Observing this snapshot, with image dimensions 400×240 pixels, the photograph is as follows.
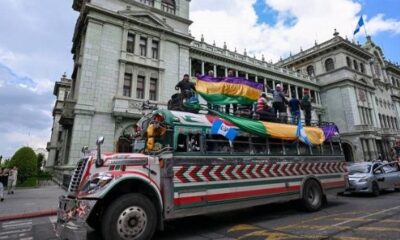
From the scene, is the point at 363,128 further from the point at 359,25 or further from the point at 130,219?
the point at 130,219

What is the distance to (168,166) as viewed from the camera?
18.1ft

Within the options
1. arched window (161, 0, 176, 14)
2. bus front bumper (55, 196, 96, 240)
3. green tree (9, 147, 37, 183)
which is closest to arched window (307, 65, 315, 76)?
Result: arched window (161, 0, 176, 14)

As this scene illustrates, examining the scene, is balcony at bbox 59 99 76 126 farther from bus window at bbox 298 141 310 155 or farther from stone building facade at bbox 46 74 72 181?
stone building facade at bbox 46 74 72 181

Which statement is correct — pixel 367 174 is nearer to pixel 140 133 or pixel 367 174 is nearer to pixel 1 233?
pixel 140 133

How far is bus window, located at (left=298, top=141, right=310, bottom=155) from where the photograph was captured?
28.2ft

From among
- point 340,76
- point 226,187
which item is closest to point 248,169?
point 226,187

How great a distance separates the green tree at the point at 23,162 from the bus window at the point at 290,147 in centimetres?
2672

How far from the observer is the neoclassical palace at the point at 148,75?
60.3 ft

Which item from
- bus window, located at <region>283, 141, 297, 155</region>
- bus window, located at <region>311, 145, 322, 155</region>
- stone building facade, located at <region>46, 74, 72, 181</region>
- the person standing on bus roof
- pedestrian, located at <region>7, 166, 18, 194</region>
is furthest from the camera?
stone building facade, located at <region>46, 74, 72, 181</region>

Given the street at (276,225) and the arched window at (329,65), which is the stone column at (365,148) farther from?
the street at (276,225)

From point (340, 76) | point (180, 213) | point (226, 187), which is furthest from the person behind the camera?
point (340, 76)

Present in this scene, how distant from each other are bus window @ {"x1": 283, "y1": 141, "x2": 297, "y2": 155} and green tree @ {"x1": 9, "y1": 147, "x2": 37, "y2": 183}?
26.7 metres

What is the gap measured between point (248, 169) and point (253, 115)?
2191 mm

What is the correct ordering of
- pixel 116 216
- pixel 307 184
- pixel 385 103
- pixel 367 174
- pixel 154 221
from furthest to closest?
pixel 385 103
pixel 367 174
pixel 307 184
pixel 154 221
pixel 116 216
